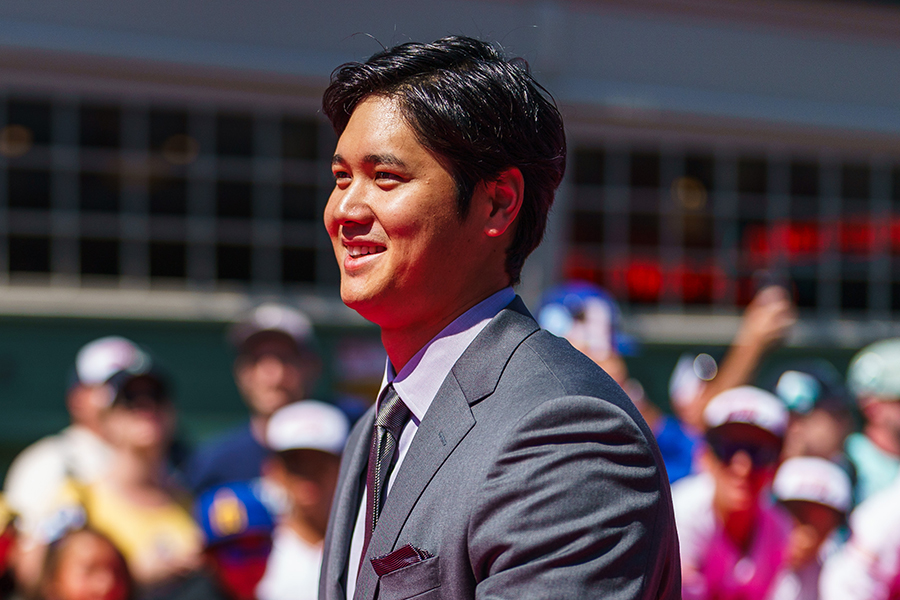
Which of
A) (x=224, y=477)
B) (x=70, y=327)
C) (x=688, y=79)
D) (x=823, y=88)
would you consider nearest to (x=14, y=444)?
(x=70, y=327)

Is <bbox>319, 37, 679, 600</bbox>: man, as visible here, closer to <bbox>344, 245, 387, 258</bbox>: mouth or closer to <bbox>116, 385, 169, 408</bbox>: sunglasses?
<bbox>344, 245, 387, 258</bbox>: mouth

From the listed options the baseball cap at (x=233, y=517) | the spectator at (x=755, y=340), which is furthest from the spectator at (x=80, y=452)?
the spectator at (x=755, y=340)

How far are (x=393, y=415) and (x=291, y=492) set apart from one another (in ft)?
7.57

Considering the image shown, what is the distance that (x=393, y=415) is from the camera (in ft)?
5.13

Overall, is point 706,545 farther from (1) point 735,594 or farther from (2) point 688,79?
(2) point 688,79

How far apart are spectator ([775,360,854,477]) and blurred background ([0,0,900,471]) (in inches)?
82.1

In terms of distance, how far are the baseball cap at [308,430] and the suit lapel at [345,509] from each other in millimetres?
1981

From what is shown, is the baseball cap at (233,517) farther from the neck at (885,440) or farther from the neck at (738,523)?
the neck at (885,440)

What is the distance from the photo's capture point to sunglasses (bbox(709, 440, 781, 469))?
3410mm

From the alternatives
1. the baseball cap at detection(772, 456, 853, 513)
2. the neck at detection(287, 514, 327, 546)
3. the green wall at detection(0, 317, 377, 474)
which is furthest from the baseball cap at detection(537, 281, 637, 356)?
the green wall at detection(0, 317, 377, 474)

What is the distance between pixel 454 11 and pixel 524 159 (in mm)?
7597

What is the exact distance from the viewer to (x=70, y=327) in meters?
8.02

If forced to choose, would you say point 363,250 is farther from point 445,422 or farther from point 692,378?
point 692,378

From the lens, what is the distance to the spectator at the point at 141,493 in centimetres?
390
